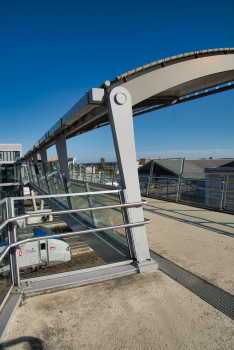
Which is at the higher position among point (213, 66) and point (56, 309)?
point (213, 66)

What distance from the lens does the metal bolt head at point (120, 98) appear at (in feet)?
10.7

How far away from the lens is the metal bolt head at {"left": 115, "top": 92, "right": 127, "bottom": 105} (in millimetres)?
3267

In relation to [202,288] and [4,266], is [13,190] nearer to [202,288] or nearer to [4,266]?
[4,266]

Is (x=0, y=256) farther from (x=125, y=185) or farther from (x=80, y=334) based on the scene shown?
(x=125, y=185)

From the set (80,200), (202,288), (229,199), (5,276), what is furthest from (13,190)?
(202,288)

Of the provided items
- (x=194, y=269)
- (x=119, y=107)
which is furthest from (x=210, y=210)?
(x=119, y=107)

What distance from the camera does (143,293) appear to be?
2.68 metres

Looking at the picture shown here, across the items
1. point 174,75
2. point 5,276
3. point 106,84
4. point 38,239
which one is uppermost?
point 174,75

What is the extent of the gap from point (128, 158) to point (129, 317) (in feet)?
6.70

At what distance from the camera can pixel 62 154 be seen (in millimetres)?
7332

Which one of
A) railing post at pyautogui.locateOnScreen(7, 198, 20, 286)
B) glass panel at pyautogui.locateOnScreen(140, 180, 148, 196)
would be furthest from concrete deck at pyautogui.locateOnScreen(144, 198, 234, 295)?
glass panel at pyautogui.locateOnScreen(140, 180, 148, 196)

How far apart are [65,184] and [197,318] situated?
5073 millimetres

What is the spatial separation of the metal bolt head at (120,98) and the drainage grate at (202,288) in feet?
8.05

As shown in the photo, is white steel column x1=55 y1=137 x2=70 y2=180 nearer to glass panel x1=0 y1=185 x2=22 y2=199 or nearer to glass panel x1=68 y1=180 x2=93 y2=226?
glass panel x1=68 y1=180 x2=93 y2=226
